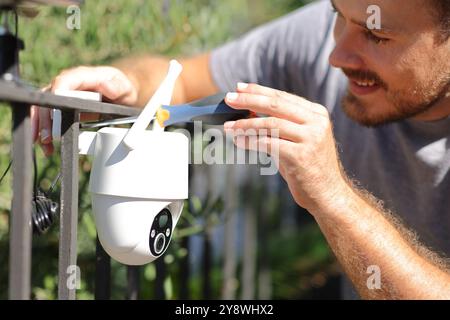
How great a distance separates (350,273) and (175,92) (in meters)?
0.80

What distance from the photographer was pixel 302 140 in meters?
1.08

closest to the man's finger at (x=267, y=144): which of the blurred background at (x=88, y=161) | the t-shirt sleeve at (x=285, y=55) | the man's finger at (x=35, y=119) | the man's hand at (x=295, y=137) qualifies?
the man's hand at (x=295, y=137)

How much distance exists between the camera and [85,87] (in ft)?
4.09

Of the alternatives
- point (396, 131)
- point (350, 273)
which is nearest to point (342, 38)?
point (396, 131)

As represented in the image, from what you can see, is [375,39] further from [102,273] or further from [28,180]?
[28,180]

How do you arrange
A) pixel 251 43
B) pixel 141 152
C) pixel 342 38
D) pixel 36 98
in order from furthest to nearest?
pixel 251 43, pixel 342 38, pixel 141 152, pixel 36 98

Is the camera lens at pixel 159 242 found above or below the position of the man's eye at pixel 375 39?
below

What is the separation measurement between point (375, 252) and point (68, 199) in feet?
1.93

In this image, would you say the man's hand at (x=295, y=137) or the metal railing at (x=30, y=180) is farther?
the man's hand at (x=295, y=137)

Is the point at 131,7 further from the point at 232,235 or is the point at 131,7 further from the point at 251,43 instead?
the point at 232,235

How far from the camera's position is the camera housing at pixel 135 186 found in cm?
96

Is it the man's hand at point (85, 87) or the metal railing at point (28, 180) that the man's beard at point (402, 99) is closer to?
the man's hand at point (85, 87)

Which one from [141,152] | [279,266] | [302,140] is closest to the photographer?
[141,152]

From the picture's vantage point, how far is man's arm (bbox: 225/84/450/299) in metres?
1.07
